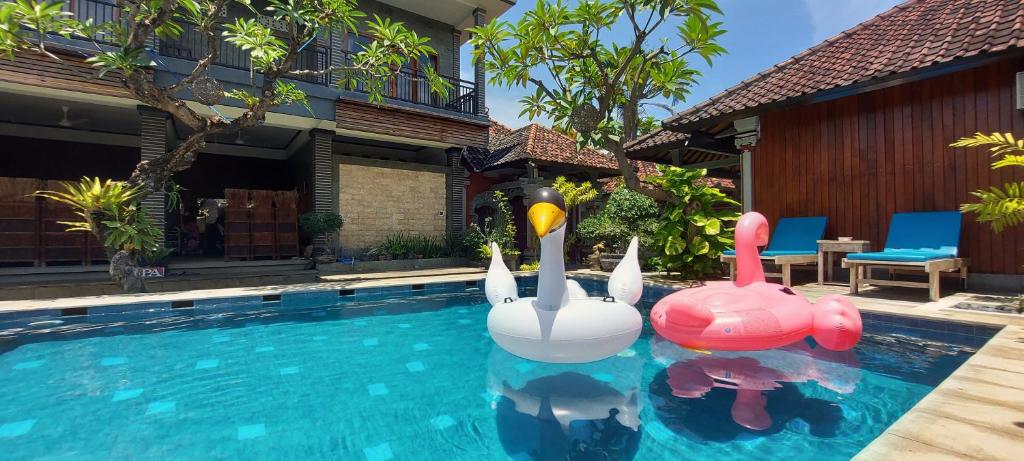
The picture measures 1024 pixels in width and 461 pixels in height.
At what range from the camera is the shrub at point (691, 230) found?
820 cm

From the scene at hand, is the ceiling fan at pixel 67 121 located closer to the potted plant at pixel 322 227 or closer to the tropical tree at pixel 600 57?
the potted plant at pixel 322 227

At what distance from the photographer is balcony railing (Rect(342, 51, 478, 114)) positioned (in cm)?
1268

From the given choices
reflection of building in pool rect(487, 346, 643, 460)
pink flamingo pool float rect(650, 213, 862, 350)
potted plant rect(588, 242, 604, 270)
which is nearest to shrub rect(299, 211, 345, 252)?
potted plant rect(588, 242, 604, 270)

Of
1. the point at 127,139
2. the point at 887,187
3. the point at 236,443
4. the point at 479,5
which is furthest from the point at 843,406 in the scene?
the point at 127,139

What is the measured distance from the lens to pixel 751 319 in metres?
3.24

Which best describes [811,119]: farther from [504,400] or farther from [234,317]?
[234,317]

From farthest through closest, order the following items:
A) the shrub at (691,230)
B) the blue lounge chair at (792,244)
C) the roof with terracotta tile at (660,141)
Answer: the roof with terracotta tile at (660,141) → the shrub at (691,230) → the blue lounge chair at (792,244)

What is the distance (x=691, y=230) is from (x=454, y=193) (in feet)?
24.9

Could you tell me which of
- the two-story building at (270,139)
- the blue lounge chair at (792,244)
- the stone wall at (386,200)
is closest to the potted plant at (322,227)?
the two-story building at (270,139)

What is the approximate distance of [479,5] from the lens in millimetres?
12992

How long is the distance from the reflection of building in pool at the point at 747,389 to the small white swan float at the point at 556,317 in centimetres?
69

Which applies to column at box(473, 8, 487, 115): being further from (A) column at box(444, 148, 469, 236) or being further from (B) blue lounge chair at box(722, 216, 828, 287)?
(B) blue lounge chair at box(722, 216, 828, 287)

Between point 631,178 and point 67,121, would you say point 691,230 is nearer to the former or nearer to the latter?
point 631,178

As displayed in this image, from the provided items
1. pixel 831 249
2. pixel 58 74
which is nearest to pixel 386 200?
pixel 58 74
